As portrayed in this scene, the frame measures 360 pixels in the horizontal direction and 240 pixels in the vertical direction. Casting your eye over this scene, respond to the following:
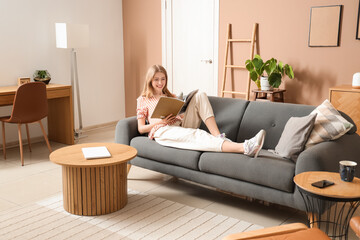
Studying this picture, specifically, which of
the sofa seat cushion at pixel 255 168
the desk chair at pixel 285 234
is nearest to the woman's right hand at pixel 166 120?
the sofa seat cushion at pixel 255 168

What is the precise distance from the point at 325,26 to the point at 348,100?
3.15 feet

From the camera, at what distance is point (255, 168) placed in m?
2.67

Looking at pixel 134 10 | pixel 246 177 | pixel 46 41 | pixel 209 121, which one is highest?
pixel 134 10

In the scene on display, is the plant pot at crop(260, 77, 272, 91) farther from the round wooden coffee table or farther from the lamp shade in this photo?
the lamp shade

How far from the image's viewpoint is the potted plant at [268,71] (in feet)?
14.5

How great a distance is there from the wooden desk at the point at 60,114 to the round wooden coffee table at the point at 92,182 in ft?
6.22

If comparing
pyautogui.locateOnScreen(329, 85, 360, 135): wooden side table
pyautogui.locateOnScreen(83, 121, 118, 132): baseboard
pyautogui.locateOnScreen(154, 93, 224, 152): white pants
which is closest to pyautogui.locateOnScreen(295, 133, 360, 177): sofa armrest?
pyautogui.locateOnScreen(154, 93, 224, 152): white pants

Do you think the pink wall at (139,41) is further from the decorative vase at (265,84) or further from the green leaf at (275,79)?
the green leaf at (275,79)

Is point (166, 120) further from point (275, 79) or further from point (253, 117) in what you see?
point (275, 79)

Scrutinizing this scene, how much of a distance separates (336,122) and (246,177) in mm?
754

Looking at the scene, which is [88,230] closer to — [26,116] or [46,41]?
[26,116]

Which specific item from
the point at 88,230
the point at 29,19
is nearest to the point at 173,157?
the point at 88,230

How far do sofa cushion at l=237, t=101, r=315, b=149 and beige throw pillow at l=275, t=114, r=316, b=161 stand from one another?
235 mm

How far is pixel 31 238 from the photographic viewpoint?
2.46 metres
